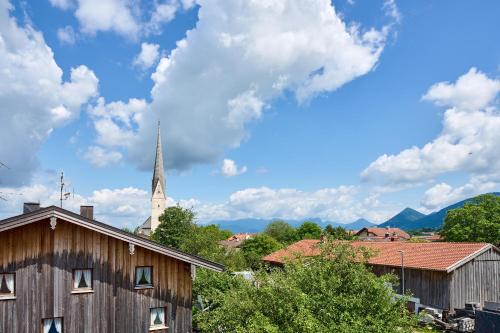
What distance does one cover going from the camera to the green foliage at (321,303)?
14195mm

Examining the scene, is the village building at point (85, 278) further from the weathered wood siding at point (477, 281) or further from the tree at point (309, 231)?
the tree at point (309, 231)

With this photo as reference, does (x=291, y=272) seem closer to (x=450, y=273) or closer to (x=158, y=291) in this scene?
(x=158, y=291)

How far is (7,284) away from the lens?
15945mm

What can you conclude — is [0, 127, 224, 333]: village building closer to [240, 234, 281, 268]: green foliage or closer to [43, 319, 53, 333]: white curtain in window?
[43, 319, 53, 333]: white curtain in window

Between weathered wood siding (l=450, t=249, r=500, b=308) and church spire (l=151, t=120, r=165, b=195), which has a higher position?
church spire (l=151, t=120, r=165, b=195)

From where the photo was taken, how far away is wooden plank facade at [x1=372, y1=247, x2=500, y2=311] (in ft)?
104

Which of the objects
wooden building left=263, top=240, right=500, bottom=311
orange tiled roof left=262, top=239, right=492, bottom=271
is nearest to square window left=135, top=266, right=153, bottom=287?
orange tiled roof left=262, top=239, right=492, bottom=271

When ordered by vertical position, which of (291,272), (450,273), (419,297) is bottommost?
(419,297)

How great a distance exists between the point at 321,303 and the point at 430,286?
22.0 meters

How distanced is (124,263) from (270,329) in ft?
26.1

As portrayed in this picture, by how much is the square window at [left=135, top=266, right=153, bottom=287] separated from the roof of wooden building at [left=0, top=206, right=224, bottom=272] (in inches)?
41.3

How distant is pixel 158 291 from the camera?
1861 cm

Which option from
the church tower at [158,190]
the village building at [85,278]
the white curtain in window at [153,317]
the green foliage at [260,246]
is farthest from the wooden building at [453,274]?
the church tower at [158,190]

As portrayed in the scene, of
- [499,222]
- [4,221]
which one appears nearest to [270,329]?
[4,221]
